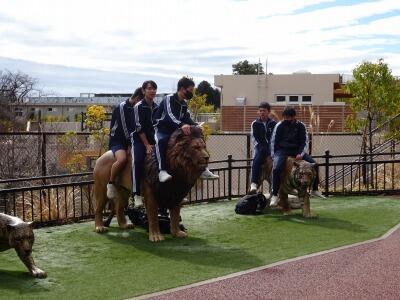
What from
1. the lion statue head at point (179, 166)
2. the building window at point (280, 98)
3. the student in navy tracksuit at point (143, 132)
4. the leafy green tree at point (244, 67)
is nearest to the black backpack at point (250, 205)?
the lion statue head at point (179, 166)

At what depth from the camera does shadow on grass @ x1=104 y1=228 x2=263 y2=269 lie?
22.0 feet

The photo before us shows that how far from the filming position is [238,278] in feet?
19.6

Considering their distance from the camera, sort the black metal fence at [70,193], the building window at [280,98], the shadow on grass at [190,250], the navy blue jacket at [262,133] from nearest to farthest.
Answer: the shadow on grass at [190,250] < the black metal fence at [70,193] < the navy blue jacket at [262,133] < the building window at [280,98]

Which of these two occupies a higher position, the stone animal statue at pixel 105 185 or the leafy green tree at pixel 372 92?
the leafy green tree at pixel 372 92

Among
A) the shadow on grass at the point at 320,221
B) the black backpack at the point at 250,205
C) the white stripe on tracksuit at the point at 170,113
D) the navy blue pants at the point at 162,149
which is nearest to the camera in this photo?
the navy blue pants at the point at 162,149

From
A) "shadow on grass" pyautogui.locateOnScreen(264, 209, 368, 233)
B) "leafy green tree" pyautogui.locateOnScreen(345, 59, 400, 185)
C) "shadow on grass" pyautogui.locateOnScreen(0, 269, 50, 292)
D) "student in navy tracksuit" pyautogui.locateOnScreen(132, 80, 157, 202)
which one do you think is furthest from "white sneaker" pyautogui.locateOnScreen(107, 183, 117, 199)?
"leafy green tree" pyautogui.locateOnScreen(345, 59, 400, 185)

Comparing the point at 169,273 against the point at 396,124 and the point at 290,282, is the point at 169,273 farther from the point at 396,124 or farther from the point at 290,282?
the point at 396,124

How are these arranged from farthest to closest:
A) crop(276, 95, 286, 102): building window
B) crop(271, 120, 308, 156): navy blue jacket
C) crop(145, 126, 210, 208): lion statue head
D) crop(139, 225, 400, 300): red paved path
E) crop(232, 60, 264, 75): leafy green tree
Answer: crop(232, 60, 264, 75): leafy green tree < crop(276, 95, 286, 102): building window < crop(271, 120, 308, 156): navy blue jacket < crop(145, 126, 210, 208): lion statue head < crop(139, 225, 400, 300): red paved path

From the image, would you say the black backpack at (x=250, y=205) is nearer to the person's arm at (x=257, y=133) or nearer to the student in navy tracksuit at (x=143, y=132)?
the person's arm at (x=257, y=133)

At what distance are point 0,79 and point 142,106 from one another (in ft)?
112

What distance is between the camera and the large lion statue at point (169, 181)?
7.36 m

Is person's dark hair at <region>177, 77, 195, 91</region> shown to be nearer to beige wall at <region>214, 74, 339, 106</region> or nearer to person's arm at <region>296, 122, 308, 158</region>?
person's arm at <region>296, 122, 308, 158</region>

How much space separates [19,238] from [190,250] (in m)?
2.28

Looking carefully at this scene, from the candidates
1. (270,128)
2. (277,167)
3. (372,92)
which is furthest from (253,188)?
(372,92)
